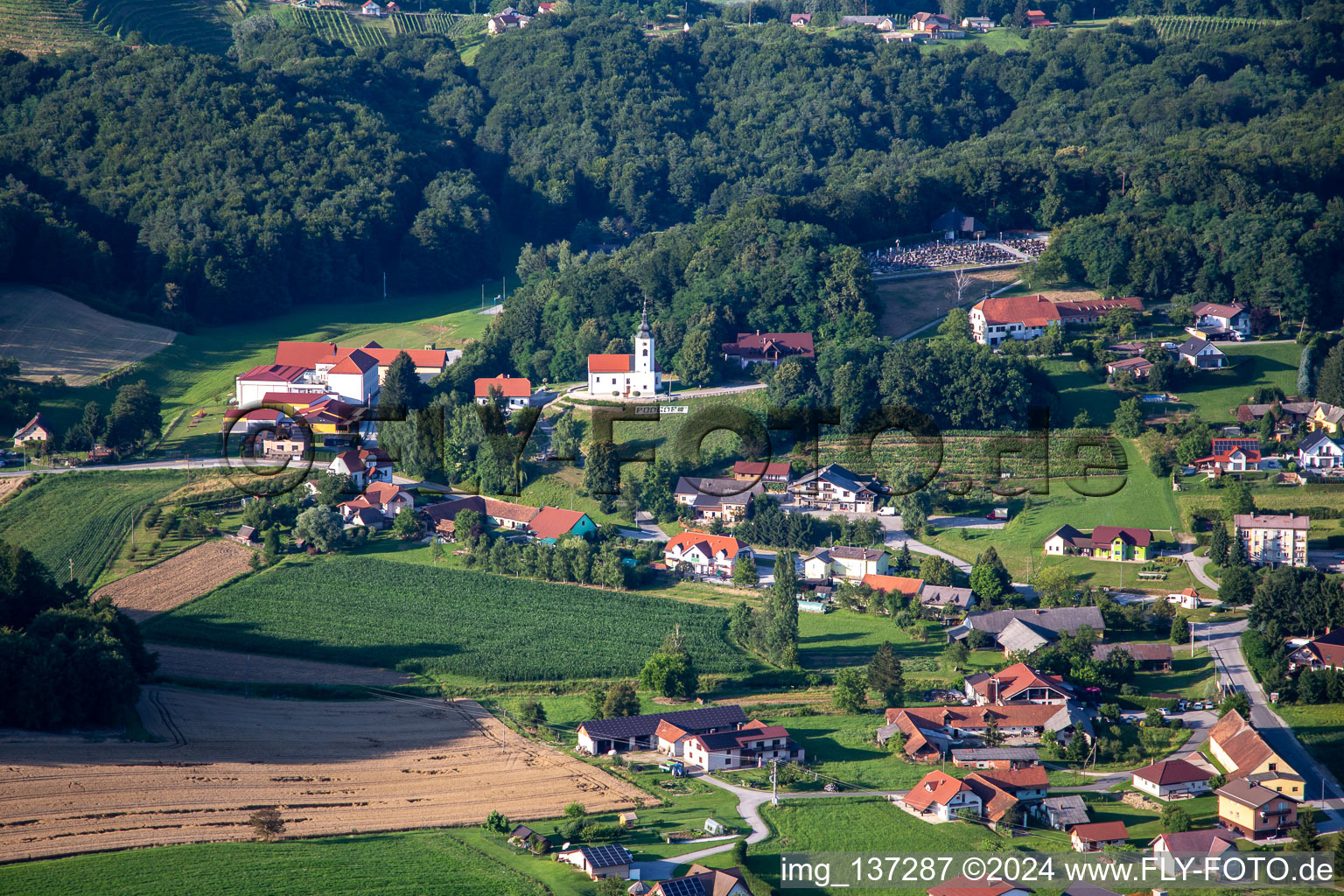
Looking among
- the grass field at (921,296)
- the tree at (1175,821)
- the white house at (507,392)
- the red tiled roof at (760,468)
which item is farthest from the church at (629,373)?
the tree at (1175,821)

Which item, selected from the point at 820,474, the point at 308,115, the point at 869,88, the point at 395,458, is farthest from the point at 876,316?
the point at 869,88

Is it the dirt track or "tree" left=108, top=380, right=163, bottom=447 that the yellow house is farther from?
"tree" left=108, top=380, right=163, bottom=447

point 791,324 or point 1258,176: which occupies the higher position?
point 1258,176

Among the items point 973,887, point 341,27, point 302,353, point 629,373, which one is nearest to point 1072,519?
point 629,373

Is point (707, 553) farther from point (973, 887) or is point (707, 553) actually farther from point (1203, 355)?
point (1203, 355)

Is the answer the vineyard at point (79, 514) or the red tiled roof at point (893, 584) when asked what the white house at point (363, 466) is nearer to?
the vineyard at point (79, 514)

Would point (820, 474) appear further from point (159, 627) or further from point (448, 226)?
point (448, 226)

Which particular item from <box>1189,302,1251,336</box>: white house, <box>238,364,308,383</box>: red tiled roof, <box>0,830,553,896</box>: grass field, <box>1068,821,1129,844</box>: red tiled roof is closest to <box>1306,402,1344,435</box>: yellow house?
<box>1189,302,1251,336</box>: white house
